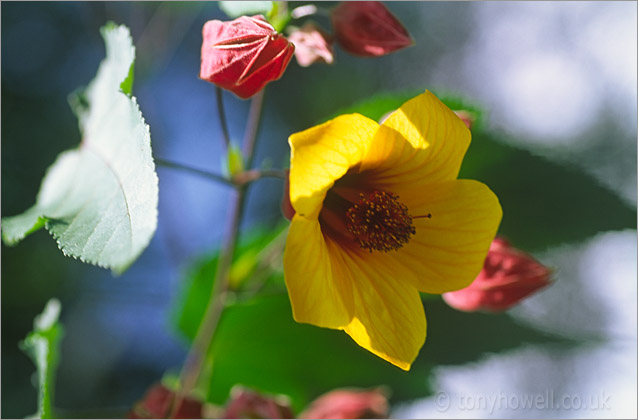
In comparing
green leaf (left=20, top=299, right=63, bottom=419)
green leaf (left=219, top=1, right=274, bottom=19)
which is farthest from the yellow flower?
green leaf (left=20, top=299, right=63, bottom=419)

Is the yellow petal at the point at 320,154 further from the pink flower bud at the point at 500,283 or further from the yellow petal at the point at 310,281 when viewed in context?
the pink flower bud at the point at 500,283

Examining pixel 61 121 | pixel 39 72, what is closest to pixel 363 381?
pixel 61 121

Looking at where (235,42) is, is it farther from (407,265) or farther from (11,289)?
(11,289)

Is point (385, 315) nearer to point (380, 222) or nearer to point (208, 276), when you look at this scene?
point (380, 222)

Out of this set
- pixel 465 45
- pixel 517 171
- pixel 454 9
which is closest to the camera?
pixel 517 171

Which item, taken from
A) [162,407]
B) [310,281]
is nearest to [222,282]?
[162,407]

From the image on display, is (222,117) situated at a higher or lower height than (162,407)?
higher

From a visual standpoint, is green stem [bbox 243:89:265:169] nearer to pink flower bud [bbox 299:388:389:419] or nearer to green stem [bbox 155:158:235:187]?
green stem [bbox 155:158:235:187]
